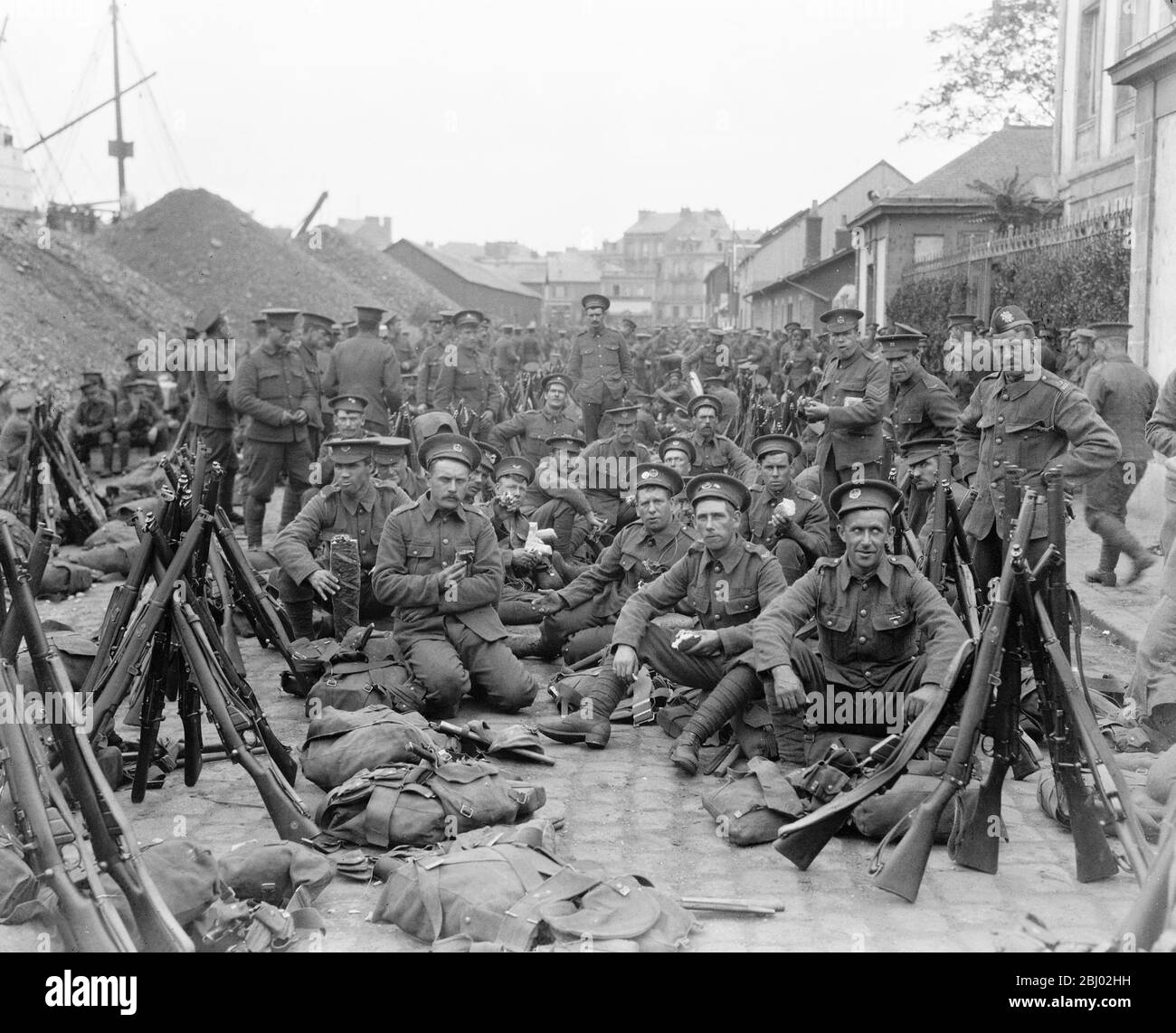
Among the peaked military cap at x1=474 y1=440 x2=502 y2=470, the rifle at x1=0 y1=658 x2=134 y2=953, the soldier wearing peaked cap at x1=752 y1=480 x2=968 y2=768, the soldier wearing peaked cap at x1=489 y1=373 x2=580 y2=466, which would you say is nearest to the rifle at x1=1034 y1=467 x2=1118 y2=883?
the soldier wearing peaked cap at x1=752 y1=480 x2=968 y2=768

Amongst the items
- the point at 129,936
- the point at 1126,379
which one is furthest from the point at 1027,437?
the point at 129,936

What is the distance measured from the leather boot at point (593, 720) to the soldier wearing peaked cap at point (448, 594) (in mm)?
532

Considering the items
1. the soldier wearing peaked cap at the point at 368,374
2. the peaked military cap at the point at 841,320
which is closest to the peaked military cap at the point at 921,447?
the peaked military cap at the point at 841,320

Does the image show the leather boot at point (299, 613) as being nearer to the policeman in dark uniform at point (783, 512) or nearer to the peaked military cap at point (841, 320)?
the policeman in dark uniform at point (783, 512)

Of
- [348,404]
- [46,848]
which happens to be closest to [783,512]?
[348,404]

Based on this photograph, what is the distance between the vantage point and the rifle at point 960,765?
4.84 m

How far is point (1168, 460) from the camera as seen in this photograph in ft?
25.1

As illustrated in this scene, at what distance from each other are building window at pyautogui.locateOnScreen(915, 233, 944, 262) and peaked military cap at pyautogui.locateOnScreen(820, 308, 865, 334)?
21.5 m

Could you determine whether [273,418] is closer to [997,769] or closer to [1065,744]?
[997,769]

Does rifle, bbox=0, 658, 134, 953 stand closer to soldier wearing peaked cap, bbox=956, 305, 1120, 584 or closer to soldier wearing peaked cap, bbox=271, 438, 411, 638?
soldier wearing peaked cap, bbox=271, 438, 411, 638

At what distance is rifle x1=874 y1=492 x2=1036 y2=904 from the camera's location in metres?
4.84
